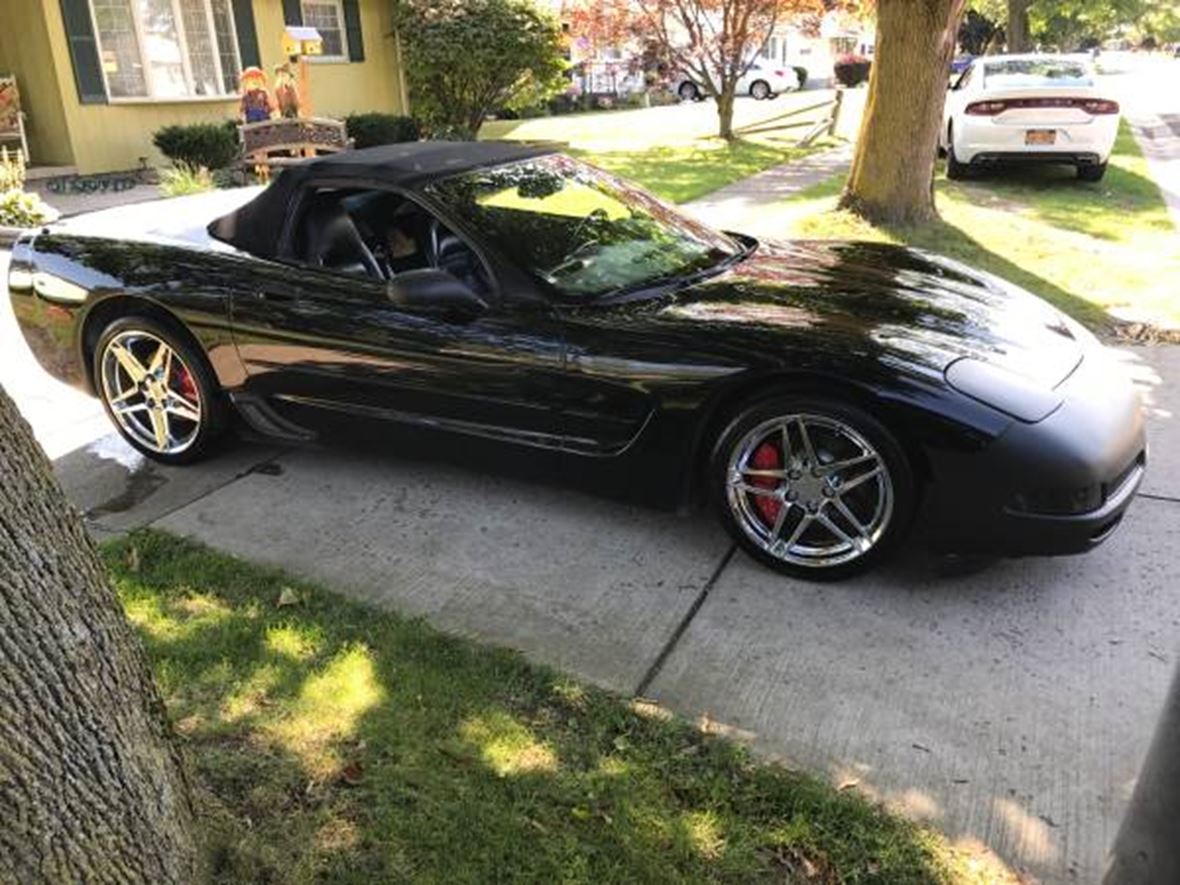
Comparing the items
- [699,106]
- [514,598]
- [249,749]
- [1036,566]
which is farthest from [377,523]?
[699,106]

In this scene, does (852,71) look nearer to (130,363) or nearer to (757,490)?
(130,363)

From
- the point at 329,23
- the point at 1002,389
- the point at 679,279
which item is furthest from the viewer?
the point at 329,23

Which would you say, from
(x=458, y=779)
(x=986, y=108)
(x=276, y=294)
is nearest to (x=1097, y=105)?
(x=986, y=108)

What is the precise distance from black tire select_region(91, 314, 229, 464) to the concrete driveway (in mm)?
96

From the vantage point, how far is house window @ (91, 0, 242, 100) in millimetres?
14125

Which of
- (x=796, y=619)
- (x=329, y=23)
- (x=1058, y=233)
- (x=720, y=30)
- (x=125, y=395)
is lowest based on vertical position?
(x=796, y=619)

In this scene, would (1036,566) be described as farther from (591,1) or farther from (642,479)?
(591,1)

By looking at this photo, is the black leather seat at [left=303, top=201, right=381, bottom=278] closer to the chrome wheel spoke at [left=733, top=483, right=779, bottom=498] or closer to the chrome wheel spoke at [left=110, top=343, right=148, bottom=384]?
the chrome wheel spoke at [left=110, top=343, right=148, bottom=384]

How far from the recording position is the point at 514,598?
348cm

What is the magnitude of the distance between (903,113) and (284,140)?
7550mm

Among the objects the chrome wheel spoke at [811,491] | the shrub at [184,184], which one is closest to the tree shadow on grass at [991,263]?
the chrome wheel spoke at [811,491]

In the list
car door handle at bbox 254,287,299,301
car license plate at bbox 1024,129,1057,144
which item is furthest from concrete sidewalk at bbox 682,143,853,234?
car door handle at bbox 254,287,299,301

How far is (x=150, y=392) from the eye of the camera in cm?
460

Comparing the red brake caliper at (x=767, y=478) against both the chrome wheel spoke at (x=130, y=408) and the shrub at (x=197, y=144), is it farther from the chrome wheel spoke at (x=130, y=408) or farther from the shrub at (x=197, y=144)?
the shrub at (x=197, y=144)
